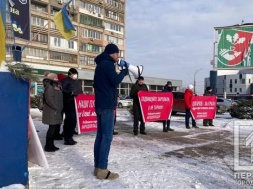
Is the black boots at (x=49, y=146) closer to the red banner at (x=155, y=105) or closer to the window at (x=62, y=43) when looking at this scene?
the red banner at (x=155, y=105)

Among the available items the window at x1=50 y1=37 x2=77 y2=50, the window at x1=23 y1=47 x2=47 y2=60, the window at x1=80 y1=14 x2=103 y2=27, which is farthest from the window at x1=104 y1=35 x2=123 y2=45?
the window at x1=23 y1=47 x2=47 y2=60

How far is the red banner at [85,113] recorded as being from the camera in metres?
7.89

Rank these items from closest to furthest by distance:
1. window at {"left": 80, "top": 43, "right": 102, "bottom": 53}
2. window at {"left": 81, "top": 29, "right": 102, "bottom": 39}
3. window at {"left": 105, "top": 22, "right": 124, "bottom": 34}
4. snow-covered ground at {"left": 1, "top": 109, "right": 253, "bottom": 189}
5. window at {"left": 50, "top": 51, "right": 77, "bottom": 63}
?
snow-covered ground at {"left": 1, "top": 109, "right": 253, "bottom": 189}
window at {"left": 50, "top": 51, "right": 77, "bottom": 63}
window at {"left": 80, "top": 43, "right": 102, "bottom": 53}
window at {"left": 81, "top": 29, "right": 102, "bottom": 39}
window at {"left": 105, "top": 22, "right": 124, "bottom": 34}

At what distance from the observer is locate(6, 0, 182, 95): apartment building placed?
4603cm

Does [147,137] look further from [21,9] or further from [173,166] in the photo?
[21,9]

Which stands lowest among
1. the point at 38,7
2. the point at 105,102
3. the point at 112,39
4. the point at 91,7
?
the point at 105,102

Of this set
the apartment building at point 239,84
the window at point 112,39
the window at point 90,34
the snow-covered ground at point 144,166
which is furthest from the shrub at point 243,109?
the apartment building at point 239,84

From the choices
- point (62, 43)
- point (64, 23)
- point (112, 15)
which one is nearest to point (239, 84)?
point (112, 15)

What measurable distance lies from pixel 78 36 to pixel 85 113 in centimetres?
4736

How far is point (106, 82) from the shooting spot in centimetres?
434

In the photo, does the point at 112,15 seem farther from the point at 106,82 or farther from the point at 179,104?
the point at 106,82

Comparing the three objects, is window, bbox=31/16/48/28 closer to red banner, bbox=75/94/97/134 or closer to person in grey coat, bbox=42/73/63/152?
red banner, bbox=75/94/97/134

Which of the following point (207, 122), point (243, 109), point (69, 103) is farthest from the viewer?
point (243, 109)

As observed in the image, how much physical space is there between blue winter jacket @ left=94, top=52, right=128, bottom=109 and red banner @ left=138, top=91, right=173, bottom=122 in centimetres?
481
